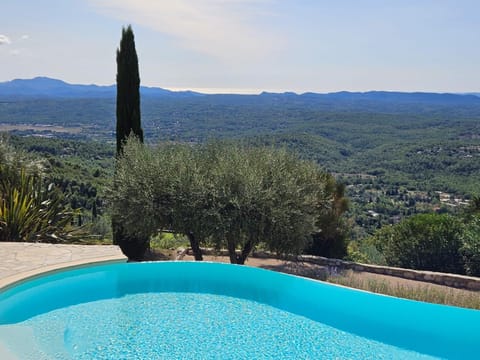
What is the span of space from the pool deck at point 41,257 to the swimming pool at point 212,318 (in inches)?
6.5

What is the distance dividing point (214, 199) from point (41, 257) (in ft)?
11.2

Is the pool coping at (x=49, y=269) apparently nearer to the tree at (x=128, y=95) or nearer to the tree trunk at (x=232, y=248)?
the tree trunk at (x=232, y=248)

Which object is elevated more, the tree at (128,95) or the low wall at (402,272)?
the tree at (128,95)

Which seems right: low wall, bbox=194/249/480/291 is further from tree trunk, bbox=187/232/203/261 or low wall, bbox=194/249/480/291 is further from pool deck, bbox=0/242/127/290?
pool deck, bbox=0/242/127/290

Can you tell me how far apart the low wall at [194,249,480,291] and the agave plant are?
3.86m

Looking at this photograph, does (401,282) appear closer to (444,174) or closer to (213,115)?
(444,174)

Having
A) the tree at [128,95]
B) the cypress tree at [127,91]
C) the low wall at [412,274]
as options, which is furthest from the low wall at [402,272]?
the cypress tree at [127,91]

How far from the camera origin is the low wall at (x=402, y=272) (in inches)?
392

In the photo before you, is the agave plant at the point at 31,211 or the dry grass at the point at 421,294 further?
the agave plant at the point at 31,211

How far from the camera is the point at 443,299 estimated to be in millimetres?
8117

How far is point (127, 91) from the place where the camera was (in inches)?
456

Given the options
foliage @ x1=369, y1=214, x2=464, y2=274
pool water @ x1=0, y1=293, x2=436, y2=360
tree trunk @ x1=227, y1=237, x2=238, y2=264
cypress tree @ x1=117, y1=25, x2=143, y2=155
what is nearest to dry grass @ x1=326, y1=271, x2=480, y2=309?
pool water @ x1=0, y1=293, x2=436, y2=360

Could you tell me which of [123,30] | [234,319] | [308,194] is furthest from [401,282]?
[123,30]

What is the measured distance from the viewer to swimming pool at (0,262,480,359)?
6301mm
